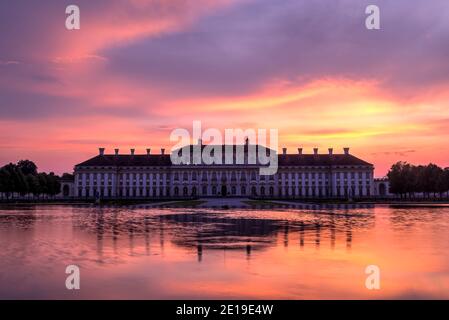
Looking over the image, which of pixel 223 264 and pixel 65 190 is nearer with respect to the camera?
pixel 223 264

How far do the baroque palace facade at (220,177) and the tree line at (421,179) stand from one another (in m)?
13.6

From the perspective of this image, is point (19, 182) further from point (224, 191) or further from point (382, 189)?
point (382, 189)

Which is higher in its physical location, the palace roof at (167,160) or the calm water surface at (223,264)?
the palace roof at (167,160)

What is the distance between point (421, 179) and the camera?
77438 millimetres

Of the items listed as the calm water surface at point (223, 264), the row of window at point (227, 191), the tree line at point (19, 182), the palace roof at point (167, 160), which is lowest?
the row of window at point (227, 191)

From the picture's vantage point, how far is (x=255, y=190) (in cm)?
10400

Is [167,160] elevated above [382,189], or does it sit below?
above

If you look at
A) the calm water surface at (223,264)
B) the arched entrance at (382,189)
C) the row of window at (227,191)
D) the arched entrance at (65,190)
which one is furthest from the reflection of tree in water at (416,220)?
the arched entrance at (65,190)

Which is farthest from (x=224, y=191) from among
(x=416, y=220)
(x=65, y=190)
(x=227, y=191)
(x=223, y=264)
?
(x=223, y=264)

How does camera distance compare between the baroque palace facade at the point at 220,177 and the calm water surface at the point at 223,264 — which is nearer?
the calm water surface at the point at 223,264

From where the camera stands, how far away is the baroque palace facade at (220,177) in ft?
336

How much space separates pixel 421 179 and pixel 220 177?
132ft

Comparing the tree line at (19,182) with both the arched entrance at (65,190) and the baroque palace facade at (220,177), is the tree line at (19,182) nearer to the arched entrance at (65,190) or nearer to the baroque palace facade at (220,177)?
the baroque palace facade at (220,177)
